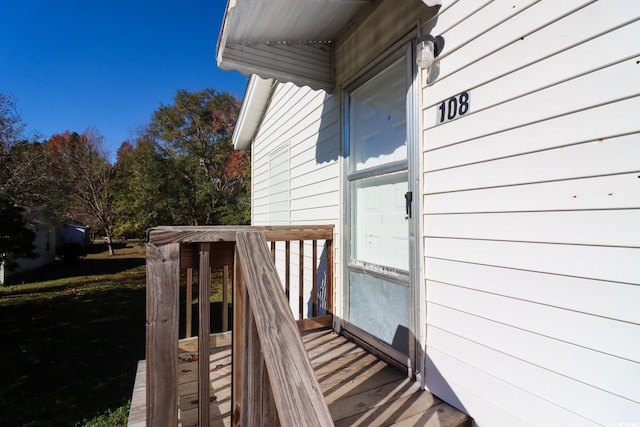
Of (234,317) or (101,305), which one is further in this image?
(101,305)

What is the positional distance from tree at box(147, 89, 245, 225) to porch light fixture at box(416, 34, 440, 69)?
14.1m

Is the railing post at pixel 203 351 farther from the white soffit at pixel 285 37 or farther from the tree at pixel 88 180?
the tree at pixel 88 180

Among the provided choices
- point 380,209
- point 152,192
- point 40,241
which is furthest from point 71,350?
point 40,241

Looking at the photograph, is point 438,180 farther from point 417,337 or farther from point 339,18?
point 339,18

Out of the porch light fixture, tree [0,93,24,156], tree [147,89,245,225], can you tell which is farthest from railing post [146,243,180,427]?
tree [147,89,245,225]

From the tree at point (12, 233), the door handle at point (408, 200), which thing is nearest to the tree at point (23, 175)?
the tree at point (12, 233)

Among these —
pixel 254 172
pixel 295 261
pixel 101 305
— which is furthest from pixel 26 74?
pixel 295 261

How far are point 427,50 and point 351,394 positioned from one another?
216 cm

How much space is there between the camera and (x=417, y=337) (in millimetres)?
2045

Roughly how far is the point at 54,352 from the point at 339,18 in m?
7.06

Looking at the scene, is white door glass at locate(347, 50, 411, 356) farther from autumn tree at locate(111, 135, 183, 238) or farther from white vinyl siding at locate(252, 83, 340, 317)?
autumn tree at locate(111, 135, 183, 238)

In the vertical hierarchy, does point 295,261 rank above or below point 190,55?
below

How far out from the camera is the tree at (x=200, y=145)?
49.3 ft

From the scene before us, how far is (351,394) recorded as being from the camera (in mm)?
1935
